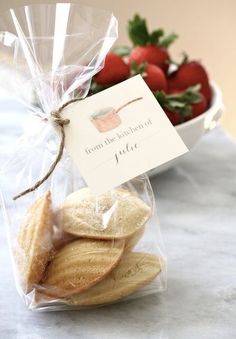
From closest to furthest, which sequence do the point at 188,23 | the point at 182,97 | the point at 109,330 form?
the point at 109,330, the point at 182,97, the point at 188,23

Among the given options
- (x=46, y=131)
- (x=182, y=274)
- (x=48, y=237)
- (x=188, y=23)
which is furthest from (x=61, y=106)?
(x=188, y=23)

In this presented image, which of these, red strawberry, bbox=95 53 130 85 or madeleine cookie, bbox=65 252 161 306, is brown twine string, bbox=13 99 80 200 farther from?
red strawberry, bbox=95 53 130 85

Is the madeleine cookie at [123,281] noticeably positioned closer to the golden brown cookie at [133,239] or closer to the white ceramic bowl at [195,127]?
the golden brown cookie at [133,239]

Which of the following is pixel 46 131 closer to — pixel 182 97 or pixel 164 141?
pixel 164 141

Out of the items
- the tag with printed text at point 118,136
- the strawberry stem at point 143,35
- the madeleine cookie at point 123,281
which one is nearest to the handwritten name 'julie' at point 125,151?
the tag with printed text at point 118,136

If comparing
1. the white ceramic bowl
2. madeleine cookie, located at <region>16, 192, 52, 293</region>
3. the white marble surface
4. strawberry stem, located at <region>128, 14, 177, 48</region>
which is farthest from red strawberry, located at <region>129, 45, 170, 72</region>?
madeleine cookie, located at <region>16, 192, 52, 293</region>

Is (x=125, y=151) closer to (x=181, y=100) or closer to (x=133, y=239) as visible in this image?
(x=133, y=239)

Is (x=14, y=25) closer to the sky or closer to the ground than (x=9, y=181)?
closer to the sky

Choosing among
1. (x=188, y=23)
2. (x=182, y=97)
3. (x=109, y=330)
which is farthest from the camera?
(x=188, y=23)
